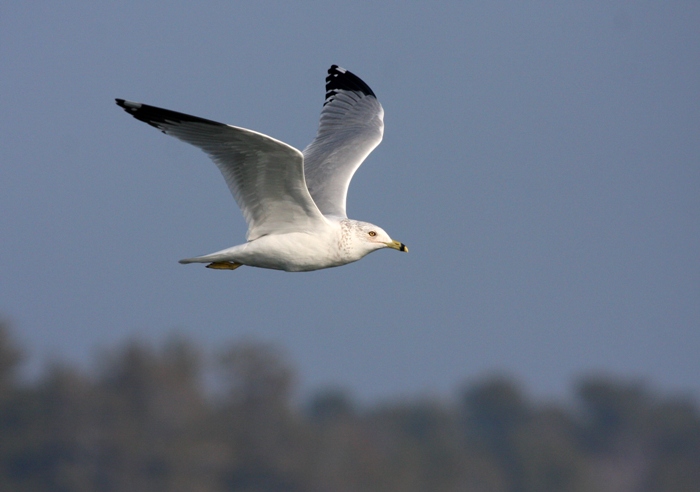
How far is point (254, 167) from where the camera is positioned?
29.4 ft

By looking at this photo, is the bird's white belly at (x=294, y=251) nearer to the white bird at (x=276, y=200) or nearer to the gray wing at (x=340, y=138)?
the white bird at (x=276, y=200)

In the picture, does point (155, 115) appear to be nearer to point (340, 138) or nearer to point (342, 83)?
point (340, 138)

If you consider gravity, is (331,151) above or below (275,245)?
above

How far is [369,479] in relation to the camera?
112 feet

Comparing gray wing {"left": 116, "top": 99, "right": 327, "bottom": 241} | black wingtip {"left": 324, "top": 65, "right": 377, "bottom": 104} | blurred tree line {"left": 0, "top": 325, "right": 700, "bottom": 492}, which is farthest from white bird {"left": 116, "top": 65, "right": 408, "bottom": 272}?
blurred tree line {"left": 0, "top": 325, "right": 700, "bottom": 492}

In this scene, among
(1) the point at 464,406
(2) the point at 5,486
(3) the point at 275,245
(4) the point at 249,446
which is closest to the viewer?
(3) the point at 275,245

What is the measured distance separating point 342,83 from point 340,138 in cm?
152

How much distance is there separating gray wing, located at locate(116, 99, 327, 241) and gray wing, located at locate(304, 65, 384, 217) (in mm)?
931

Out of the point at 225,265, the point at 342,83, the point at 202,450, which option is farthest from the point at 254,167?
the point at 202,450

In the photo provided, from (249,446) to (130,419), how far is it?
143 inches

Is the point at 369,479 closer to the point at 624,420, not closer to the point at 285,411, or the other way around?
the point at 285,411

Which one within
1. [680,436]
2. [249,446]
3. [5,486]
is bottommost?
[5,486]

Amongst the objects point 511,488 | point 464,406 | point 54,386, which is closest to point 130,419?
point 54,386

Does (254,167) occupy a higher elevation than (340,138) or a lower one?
lower
